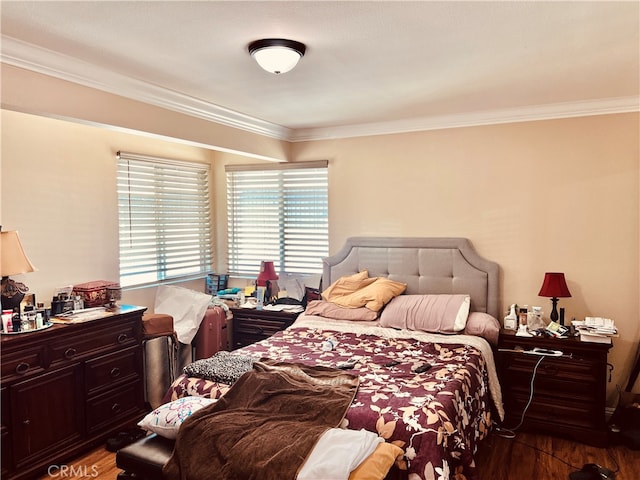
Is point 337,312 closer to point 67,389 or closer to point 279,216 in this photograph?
point 279,216

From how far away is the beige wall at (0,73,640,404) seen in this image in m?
3.43

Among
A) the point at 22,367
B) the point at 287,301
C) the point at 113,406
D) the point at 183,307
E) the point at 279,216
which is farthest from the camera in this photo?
the point at 279,216

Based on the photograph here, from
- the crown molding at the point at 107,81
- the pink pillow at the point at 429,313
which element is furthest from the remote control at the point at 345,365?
the crown molding at the point at 107,81

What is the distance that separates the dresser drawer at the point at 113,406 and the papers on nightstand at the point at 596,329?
331 centimetres

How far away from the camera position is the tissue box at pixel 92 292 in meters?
3.47

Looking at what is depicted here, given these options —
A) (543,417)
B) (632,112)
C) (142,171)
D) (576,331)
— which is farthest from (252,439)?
(632,112)

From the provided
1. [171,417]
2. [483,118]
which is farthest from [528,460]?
[483,118]

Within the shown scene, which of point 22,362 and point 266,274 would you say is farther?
point 266,274

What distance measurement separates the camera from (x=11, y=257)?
284 cm

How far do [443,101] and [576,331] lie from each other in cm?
202

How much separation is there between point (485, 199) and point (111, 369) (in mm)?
3255

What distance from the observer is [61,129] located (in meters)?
3.55


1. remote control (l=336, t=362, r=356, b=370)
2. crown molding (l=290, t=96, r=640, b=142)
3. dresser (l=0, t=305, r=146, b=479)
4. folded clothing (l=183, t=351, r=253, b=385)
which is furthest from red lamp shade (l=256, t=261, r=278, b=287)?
remote control (l=336, t=362, r=356, b=370)

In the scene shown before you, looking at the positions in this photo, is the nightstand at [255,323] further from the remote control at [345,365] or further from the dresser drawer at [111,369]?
the remote control at [345,365]
